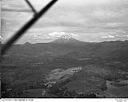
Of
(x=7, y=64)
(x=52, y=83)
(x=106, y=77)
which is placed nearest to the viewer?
(x=7, y=64)

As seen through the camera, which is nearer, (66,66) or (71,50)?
(71,50)

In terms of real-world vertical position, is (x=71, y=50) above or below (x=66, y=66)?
above

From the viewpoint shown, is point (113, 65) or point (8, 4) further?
point (113, 65)

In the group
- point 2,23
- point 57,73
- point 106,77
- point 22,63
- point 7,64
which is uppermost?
point 2,23

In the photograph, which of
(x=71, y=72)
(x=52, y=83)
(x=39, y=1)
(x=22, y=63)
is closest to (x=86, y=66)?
(x=71, y=72)

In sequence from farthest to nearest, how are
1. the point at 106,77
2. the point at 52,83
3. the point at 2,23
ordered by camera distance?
the point at 106,77 < the point at 52,83 < the point at 2,23

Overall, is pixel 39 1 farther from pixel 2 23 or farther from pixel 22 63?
pixel 22 63

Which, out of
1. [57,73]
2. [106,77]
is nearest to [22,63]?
[57,73]

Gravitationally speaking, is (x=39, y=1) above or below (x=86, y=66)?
above

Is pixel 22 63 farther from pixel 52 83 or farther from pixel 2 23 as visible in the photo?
pixel 2 23
